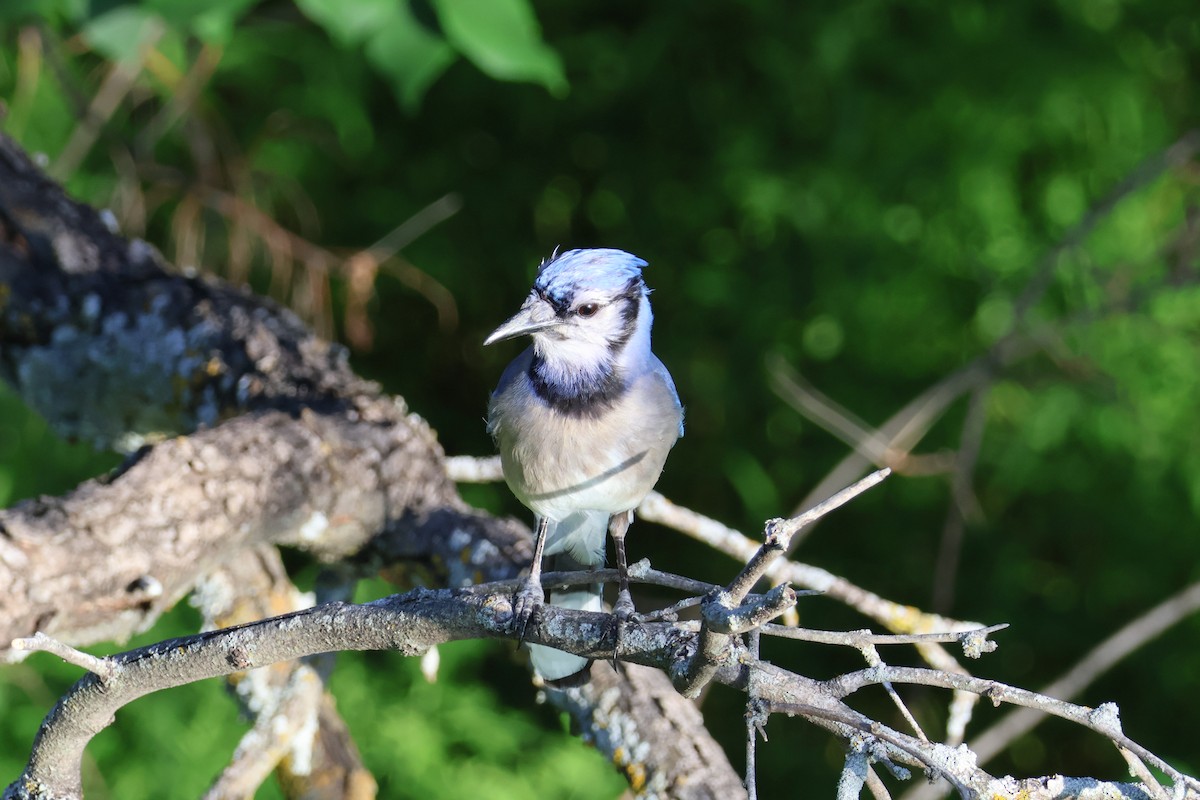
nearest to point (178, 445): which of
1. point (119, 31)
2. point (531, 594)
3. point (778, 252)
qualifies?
point (531, 594)

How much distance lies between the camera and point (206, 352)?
188cm

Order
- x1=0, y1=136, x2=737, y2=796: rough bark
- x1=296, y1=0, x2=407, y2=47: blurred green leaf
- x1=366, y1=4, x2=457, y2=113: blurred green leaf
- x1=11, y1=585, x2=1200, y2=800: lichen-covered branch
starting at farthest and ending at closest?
x1=366, y1=4, x2=457, y2=113: blurred green leaf < x1=296, y1=0, x2=407, y2=47: blurred green leaf < x1=0, y1=136, x2=737, y2=796: rough bark < x1=11, y1=585, x2=1200, y2=800: lichen-covered branch

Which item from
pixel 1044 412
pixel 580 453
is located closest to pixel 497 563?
pixel 580 453

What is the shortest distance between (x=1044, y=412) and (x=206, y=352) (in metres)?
1.84

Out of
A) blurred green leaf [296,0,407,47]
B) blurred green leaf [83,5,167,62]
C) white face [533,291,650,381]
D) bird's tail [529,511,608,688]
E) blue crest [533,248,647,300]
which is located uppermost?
blurred green leaf [296,0,407,47]

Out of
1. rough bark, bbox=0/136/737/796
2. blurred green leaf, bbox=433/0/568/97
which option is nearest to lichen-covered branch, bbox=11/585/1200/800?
rough bark, bbox=0/136/737/796

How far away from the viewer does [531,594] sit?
1335 millimetres

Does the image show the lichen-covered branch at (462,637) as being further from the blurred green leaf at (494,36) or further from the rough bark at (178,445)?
the blurred green leaf at (494,36)

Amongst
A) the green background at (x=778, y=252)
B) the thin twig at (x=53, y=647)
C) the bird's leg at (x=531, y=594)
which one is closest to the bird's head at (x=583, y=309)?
the bird's leg at (x=531, y=594)

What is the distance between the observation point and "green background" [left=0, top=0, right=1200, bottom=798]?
101 inches

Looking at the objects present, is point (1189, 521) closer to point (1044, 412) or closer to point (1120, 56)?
point (1044, 412)

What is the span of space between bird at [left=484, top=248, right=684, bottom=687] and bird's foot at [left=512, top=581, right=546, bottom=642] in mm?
136

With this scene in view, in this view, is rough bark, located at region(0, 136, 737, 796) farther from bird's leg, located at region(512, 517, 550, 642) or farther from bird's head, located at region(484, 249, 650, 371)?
bird's head, located at region(484, 249, 650, 371)

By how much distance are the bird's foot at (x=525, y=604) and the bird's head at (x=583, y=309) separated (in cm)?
32
